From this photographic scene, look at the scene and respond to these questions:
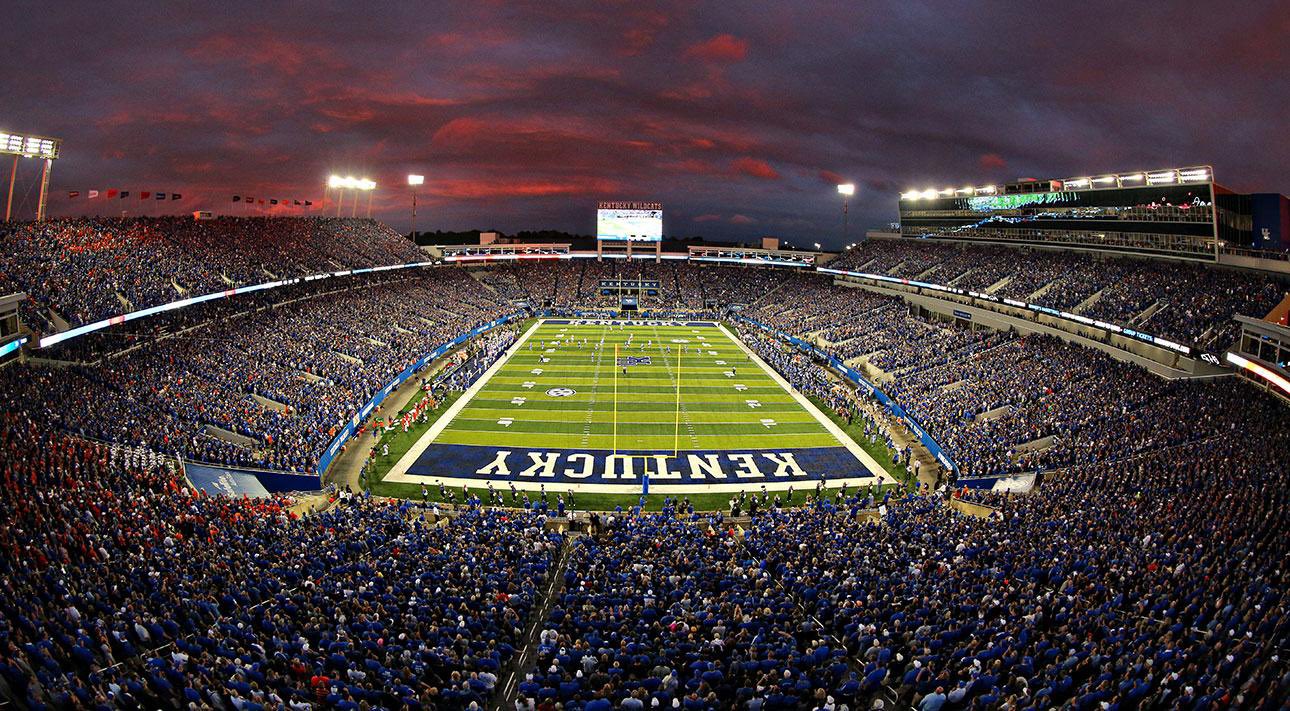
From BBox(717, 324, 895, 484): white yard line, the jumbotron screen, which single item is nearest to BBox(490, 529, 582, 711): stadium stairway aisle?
BBox(717, 324, 895, 484): white yard line

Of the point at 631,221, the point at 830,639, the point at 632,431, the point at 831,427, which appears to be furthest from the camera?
the point at 631,221

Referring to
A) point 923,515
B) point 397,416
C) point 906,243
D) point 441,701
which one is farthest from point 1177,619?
point 906,243

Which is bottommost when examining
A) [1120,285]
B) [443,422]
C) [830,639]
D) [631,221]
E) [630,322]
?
[830,639]

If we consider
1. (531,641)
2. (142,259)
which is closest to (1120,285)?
(531,641)

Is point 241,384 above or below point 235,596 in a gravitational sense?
above

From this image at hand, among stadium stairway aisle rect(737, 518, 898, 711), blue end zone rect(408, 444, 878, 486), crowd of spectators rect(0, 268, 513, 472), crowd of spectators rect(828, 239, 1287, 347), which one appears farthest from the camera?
crowd of spectators rect(828, 239, 1287, 347)

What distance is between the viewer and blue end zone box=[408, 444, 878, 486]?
86.5 feet

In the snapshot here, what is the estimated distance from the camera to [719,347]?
54.5 meters

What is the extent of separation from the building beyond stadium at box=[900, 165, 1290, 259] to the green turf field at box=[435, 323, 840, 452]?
24139 mm

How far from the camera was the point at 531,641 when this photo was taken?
43.5ft

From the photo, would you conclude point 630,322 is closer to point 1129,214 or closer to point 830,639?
point 1129,214

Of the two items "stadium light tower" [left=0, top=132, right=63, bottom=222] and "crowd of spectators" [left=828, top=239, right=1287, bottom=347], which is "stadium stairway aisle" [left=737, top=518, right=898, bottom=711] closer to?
"crowd of spectators" [left=828, top=239, right=1287, bottom=347]

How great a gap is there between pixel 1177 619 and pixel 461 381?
113 feet

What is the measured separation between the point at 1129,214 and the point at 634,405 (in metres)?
33.6
